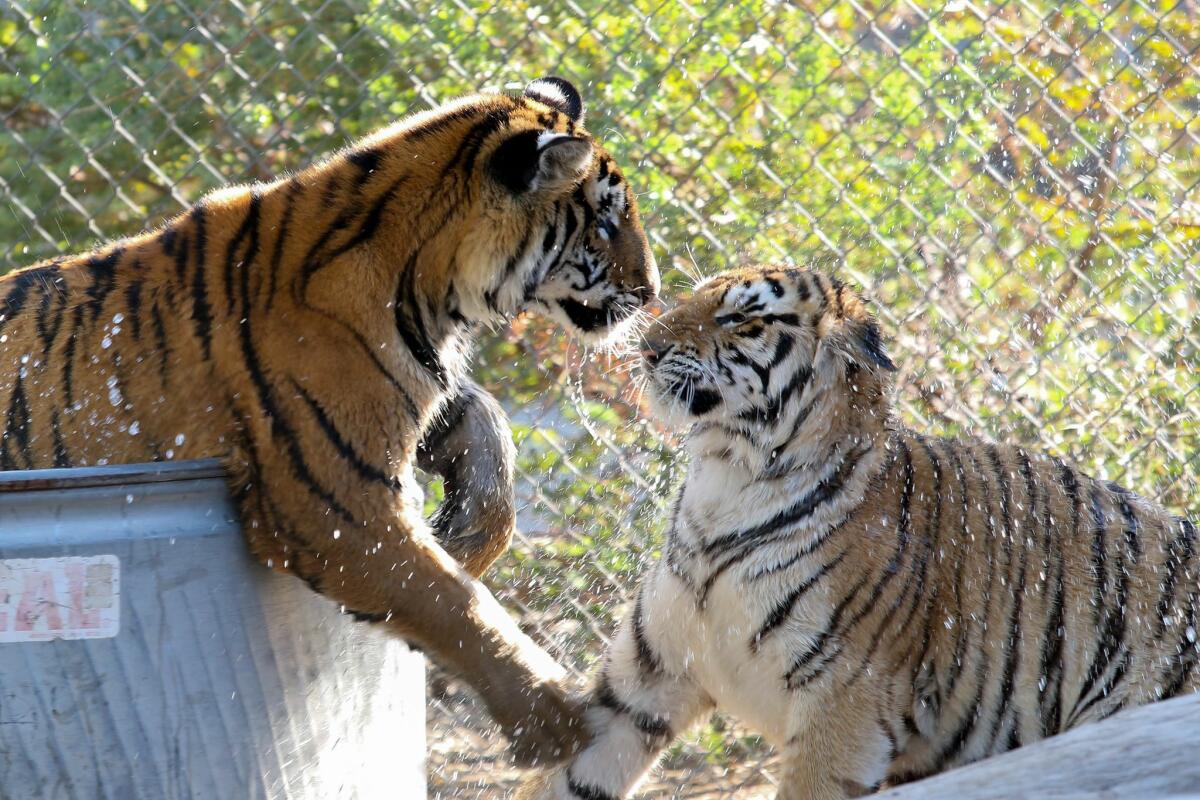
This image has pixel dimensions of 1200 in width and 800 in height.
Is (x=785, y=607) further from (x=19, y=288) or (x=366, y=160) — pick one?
(x=19, y=288)

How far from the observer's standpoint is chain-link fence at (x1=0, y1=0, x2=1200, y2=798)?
3311mm

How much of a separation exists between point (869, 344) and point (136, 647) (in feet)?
4.50

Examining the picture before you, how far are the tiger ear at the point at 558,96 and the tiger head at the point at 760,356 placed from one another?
0.43 m

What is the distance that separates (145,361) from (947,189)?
205 centimetres

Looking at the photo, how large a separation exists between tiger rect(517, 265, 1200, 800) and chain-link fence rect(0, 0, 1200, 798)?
78cm

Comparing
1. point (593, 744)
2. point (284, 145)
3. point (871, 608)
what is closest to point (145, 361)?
point (593, 744)

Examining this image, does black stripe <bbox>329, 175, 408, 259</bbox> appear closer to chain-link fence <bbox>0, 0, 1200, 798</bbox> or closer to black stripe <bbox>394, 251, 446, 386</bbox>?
black stripe <bbox>394, 251, 446, 386</bbox>

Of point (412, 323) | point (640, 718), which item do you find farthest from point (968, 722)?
point (412, 323)

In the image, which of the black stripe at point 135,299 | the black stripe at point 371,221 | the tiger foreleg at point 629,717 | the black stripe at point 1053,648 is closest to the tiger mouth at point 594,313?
the black stripe at point 371,221

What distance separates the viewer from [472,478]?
243 centimetres

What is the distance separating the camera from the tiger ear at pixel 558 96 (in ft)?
8.21

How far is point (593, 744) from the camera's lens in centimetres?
253

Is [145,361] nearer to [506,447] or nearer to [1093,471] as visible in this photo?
[506,447]

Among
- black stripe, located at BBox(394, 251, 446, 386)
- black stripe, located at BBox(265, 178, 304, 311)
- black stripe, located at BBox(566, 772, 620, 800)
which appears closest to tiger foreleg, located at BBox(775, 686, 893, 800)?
black stripe, located at BBox(566, 772, 620, 800)
